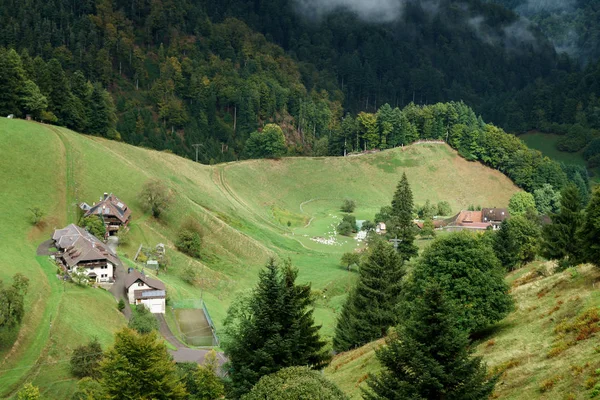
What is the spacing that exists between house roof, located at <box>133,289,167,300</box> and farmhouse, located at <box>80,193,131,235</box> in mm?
17695

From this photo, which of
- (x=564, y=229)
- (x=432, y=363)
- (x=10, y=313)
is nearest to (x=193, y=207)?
(x=10, y=313)

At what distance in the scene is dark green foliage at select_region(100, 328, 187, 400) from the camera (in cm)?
4272

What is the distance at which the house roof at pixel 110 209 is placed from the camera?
91.8 m

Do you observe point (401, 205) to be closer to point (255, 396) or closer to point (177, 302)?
point (177, 302)

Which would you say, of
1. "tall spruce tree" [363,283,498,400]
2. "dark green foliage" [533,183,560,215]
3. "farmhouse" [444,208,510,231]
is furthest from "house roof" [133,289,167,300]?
"dark green foliage" [533,183,560,215]

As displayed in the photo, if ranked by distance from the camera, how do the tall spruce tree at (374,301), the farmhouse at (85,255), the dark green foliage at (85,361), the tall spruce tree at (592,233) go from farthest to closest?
the farmhouse at (85,255), the dark green foliage at (85,361), the tall spruce tree at (374,301), the tall spruce tree at (592,233)

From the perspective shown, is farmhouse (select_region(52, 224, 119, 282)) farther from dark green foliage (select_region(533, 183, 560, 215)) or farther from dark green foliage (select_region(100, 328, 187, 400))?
dark green foliage (select_region(533, 183, 560, 215))

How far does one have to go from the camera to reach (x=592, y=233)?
42938mm

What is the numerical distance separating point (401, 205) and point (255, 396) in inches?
3577

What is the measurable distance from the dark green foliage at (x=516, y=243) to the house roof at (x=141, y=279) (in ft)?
124

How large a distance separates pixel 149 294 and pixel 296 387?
51.3 m

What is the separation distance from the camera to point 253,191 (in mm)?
142125

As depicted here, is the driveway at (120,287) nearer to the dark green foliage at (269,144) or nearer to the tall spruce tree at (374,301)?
the tall spruce tree at (374,301)

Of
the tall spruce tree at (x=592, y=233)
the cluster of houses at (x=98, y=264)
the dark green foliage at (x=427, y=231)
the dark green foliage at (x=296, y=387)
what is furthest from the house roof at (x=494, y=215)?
the dark green foliage at (x=296, y=387)
